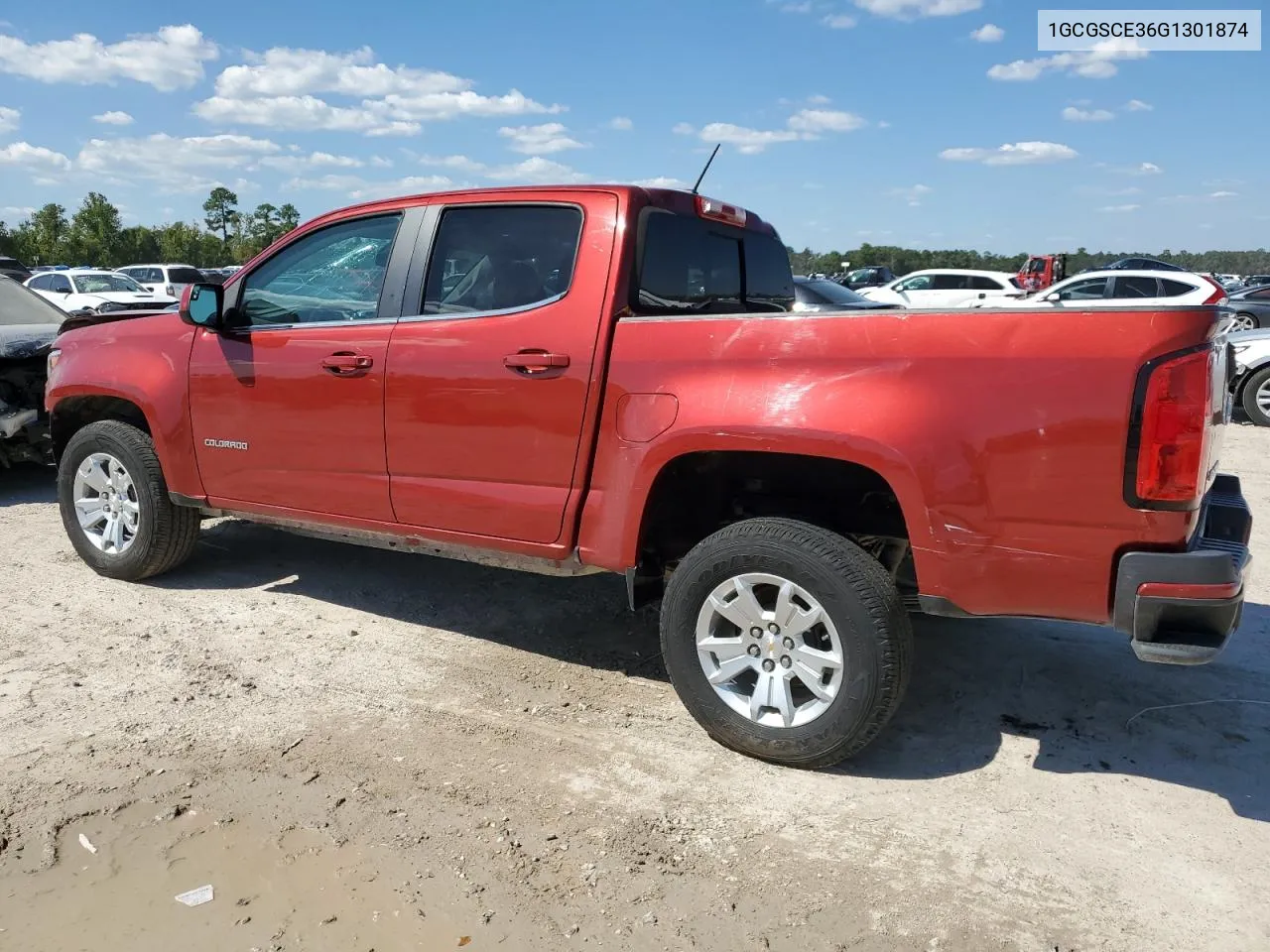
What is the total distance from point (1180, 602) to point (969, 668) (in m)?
1.52

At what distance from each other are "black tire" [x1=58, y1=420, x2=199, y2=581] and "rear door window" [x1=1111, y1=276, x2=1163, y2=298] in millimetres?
15680

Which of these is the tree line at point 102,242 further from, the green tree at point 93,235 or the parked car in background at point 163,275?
the parked car in background at point 163,275

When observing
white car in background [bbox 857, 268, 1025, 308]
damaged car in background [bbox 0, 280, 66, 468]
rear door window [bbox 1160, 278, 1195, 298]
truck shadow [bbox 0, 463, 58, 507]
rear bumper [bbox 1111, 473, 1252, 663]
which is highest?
white car in background [bbox 857, 268, 1025, 308]

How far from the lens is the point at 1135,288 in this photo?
1633 cm

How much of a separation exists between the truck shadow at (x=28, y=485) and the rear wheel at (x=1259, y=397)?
12021 millimetres

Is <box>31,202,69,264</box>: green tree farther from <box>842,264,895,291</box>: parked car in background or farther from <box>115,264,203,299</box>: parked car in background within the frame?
<box>842,264,895,291</box>: parked car in background

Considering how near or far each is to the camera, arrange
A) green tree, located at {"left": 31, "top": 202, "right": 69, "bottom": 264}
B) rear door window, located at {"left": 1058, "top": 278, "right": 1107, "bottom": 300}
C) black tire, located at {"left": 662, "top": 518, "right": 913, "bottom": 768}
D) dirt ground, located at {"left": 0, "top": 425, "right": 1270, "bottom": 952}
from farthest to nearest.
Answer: green tree, located at {"left": 31, "top": 202, "right": 69, "bottom": 264}, rear door window, located at {"left": 1058, "top": 278, "right": 1107, "bottom": 300}, black tire, located at {"left": 662, "top": 518, "right": 913, "bottom": 768}, dirt ground, located at {"left": 0, "top": 425, "right": 1270, "bottom": 952}

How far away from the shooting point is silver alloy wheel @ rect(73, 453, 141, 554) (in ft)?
16.4

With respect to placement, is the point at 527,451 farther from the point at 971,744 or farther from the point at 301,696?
the point at 971,744

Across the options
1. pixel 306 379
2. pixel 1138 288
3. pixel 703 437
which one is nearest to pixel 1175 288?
pixel 1138 288

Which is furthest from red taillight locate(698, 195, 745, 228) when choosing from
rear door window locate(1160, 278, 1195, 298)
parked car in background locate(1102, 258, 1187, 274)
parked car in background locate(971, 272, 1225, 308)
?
parked car in background locate(1102, 258, 1187, 274)

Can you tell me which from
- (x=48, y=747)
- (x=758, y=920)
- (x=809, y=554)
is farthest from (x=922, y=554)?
(x=48, y=747)

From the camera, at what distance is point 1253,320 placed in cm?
1466

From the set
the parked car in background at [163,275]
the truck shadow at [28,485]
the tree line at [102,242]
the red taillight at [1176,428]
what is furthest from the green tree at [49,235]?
the red taillight at [1176,428]
